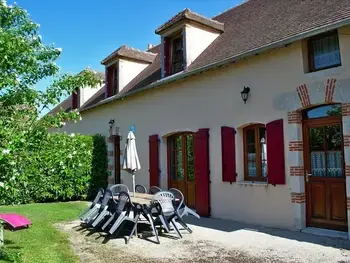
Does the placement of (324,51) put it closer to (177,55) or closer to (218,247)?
(218,247)

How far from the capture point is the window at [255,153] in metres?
7.88

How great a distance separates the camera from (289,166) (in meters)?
7.05

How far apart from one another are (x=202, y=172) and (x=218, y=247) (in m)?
3.20

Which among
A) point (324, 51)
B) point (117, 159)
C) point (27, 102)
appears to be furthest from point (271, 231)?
point (117, 159)

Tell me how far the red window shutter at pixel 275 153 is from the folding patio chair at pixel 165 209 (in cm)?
215

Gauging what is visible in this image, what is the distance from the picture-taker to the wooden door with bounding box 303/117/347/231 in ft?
21.3

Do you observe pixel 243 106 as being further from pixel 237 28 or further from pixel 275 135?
pixel 237 28

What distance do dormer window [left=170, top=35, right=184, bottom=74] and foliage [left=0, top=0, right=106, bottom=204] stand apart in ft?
17.7

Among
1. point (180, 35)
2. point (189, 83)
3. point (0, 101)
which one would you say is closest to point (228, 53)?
point (189, 83)

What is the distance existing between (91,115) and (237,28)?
7788 mm

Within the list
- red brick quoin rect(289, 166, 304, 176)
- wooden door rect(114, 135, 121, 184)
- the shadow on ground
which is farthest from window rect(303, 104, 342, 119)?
wooden door rect(114, 135, 121, 184)

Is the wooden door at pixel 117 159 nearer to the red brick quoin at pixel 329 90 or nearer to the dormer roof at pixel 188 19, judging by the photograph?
the dormer roof at pixel 188 19

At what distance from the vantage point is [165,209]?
6.71m

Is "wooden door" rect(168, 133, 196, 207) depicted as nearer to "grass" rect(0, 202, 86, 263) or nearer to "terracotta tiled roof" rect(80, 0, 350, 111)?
"terracotta tiled roof" rect(80, 0, 350, 111)
